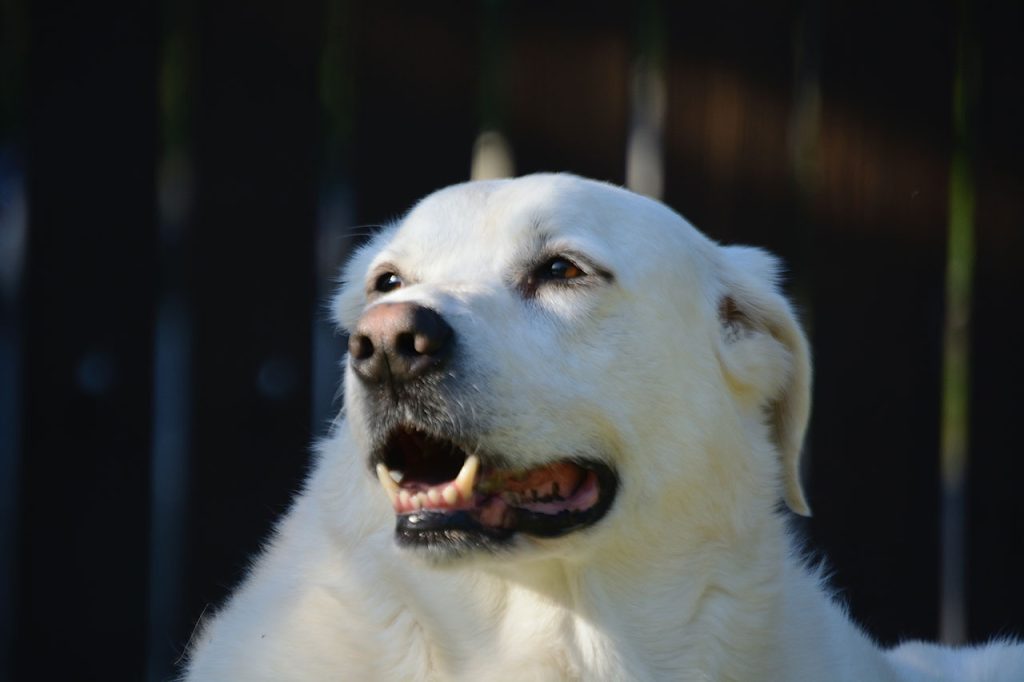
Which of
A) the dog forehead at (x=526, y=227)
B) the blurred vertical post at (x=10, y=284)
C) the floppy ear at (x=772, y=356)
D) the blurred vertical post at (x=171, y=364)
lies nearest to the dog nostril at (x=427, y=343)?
the dog forehead at (x=526, y=227)

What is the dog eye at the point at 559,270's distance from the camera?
3.03 meters

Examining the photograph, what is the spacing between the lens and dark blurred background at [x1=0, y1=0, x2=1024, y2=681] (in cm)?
442

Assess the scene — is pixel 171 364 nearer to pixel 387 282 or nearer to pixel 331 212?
pixel 331 212

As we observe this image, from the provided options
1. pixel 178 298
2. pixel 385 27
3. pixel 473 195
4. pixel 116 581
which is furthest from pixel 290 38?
pixel 116 581

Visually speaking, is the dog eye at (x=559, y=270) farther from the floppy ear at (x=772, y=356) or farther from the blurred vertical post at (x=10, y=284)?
the blurred vertical post at (x=10, y=284)

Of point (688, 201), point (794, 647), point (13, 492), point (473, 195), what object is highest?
point (473, 195)

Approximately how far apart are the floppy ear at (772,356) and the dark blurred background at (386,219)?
1.22 metres

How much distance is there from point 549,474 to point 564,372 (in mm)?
224

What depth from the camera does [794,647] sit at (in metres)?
3.22

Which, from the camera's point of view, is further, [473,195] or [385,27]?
[385,27]

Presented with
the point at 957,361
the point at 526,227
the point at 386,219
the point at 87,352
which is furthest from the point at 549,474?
the point at 957,361

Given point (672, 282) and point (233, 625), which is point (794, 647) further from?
point (233, 625)

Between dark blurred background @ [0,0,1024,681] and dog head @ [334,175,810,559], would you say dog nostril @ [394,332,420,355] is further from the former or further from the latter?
dark blurred background @ [0,0,1024,681]

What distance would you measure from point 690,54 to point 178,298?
1917mm
